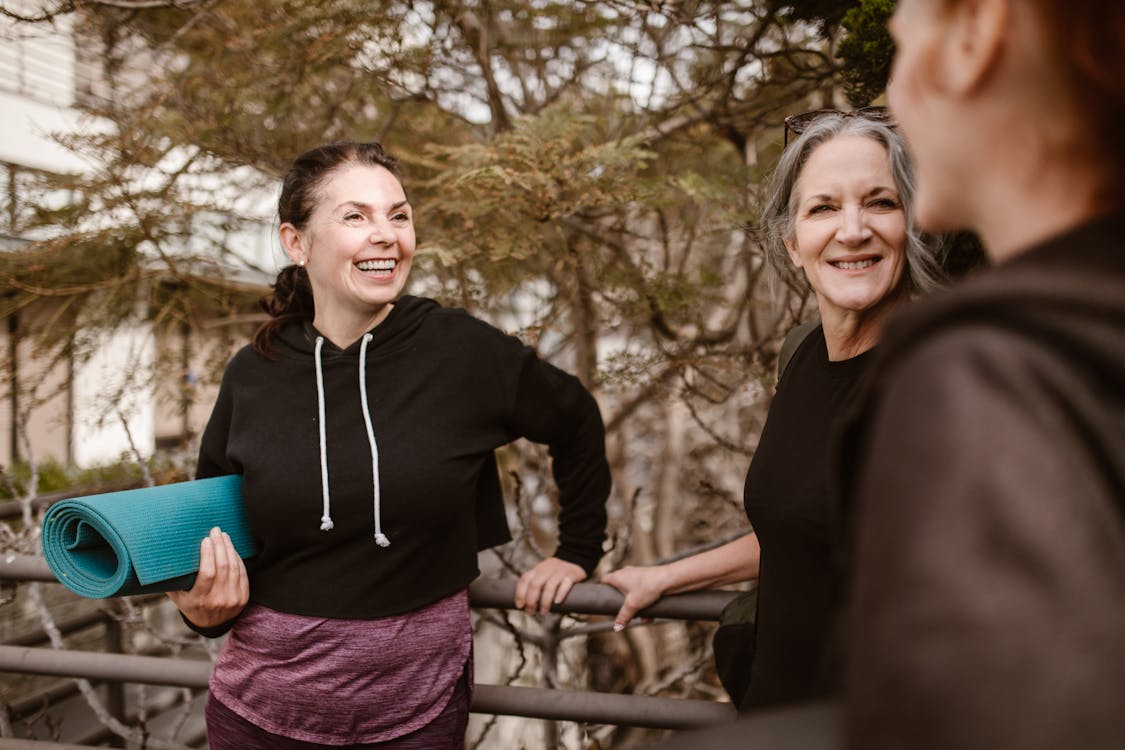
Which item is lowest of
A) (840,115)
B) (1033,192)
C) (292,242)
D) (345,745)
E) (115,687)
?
(115,687)

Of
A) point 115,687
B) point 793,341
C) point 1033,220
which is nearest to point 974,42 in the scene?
point 1033,220

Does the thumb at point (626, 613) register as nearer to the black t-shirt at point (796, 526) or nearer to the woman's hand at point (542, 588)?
the woman's hand at point (542, 588)

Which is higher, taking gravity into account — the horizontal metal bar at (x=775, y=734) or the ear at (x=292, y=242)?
the ear at (x=292, y=242)

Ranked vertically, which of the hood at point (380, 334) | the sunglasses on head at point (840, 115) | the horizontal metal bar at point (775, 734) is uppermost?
the sunglasses on head at point (840, 115)

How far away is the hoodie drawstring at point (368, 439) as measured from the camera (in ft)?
6.47

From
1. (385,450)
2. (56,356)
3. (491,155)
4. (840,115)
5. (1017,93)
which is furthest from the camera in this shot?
(56,356)

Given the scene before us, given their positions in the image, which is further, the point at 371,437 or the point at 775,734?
Result: the point at 371,437

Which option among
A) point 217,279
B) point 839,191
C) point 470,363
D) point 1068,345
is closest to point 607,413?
point 217,279

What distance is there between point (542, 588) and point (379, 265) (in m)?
0.97

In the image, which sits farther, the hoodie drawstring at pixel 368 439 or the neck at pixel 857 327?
the hoodie drawstring at pixel 368 439

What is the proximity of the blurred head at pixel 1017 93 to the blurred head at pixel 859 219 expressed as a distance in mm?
907

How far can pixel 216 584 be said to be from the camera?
6.37ft

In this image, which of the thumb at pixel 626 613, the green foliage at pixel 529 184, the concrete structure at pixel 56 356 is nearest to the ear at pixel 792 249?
the thumb at pixel 626 613

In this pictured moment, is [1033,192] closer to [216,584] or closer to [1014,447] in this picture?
[1014,447]
